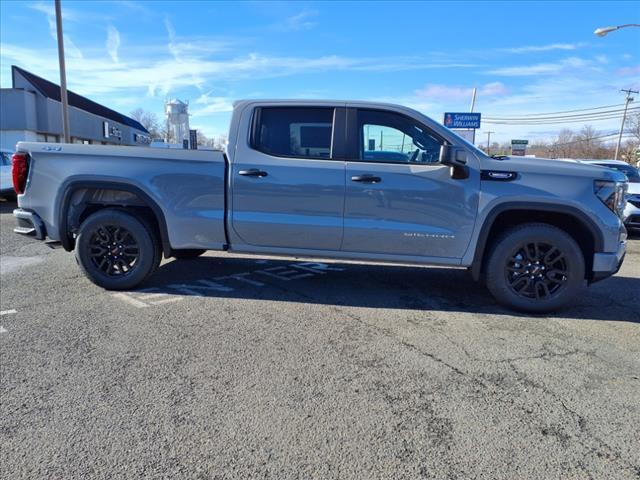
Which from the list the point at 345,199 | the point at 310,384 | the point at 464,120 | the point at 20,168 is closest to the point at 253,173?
the point at 345,199

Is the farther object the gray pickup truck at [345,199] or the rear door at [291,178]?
the rear door at [291,178]

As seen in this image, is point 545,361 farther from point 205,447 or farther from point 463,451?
point 205,447

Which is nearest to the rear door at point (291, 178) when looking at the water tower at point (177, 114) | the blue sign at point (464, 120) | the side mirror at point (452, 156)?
the side mirror at point (452, 156)

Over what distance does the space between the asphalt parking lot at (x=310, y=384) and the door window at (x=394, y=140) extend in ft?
5.07

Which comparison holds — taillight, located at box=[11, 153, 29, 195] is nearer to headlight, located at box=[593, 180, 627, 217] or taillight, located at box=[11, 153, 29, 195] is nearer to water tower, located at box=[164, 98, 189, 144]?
headlight, located at box=[593, 180, 627, 217]

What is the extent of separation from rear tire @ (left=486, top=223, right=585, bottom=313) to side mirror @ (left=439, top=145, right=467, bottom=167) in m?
0.91

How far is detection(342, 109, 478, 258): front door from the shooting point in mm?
4305

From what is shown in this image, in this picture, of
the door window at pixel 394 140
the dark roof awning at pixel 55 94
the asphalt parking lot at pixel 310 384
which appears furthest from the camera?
the dark roof awning at pixel 55 94

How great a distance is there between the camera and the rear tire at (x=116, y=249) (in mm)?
4797

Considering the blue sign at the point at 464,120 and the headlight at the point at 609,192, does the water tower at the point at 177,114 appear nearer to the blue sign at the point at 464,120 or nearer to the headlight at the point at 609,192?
the blue sign at the point at 464,120

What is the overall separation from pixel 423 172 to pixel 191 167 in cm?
236

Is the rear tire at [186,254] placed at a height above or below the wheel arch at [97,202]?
below

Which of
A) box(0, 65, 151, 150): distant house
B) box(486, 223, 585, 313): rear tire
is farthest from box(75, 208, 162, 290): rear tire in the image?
box(0, 65, 151, 150): distant house

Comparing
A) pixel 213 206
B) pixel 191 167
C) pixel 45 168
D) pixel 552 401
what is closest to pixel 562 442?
pixel 552 401
